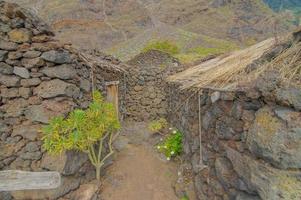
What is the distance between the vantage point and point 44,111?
16.8ft

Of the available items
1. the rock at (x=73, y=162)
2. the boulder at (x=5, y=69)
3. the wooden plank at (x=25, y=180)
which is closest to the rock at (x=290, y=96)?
the rock at (x=73, y=162)

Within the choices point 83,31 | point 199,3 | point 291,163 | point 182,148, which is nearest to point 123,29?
point 83,31

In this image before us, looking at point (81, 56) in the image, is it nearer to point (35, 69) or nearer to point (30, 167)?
point (35, 69)

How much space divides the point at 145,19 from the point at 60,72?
6033cm

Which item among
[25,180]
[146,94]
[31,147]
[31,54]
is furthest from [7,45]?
[146,94]

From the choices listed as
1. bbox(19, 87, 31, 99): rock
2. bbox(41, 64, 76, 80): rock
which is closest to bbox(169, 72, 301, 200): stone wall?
bbox(41, 64, 76, 80): rock

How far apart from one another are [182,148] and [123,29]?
54.3 meters

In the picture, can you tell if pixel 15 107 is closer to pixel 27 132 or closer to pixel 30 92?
pixel 30 92

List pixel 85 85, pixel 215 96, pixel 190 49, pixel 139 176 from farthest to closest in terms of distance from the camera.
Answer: pixel 190 49 < pixel 139 176 < pixel 85 85 < pixel 215 96

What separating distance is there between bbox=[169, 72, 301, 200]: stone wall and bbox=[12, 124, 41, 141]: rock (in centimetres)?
326

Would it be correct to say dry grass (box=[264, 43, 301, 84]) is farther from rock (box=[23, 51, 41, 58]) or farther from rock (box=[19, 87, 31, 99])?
rock (box=[19, 87, 31, 99])

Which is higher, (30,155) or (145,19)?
(145,19)

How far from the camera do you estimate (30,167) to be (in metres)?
5.03

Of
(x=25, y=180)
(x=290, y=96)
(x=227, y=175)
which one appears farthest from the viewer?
(x=25, y=180)
